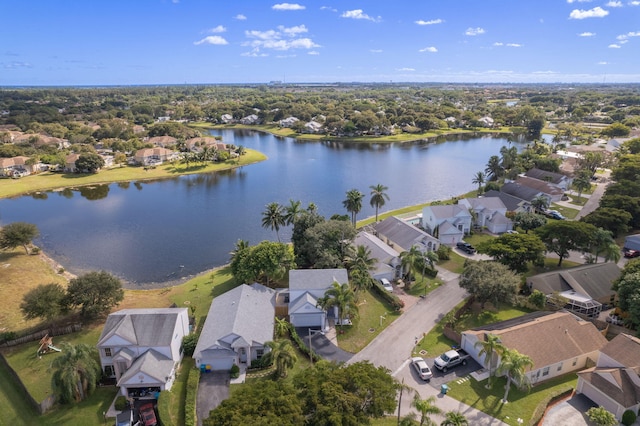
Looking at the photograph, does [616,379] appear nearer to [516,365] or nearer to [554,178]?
[516,365]

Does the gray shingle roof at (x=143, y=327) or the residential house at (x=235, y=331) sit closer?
the gray shingle roof at (x=143, y=327)

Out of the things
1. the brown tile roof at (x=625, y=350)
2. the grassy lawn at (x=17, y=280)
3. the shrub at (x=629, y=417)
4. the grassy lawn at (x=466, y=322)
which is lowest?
the grassy lawn at (x=17, y=280)

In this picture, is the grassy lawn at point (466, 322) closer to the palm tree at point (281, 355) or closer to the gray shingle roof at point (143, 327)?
the palm tree at point (281, 355)

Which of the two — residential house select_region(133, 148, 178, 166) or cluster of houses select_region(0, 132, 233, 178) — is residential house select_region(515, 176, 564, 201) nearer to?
cluster of houses select_region(0, 132, 233, 178)

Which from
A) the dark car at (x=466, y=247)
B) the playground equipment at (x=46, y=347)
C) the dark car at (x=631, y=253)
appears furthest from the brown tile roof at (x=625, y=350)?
the playground equipment at (x=46, y=347)

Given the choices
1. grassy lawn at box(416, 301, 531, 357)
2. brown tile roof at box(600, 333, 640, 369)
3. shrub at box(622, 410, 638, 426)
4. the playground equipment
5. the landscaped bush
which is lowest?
the playground equipment

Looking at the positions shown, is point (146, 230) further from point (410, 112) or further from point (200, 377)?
point (410, 112)

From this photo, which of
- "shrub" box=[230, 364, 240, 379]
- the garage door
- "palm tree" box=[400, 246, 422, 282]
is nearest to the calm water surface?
the garage door
